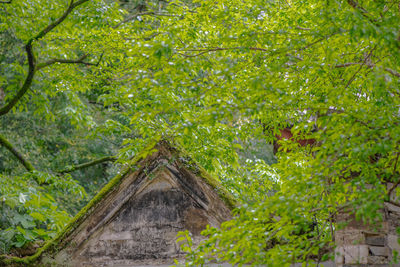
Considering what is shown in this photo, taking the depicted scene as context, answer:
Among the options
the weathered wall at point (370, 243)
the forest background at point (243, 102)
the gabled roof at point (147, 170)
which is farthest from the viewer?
the gabled roof at point (147, 170)

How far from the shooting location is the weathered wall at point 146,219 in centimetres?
564

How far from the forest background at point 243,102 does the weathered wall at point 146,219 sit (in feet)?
1.32

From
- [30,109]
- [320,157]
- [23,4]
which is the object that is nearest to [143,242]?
[320,157]

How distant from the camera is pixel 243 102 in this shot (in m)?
4.57

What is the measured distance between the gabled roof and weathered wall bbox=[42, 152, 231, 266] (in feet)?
0.11

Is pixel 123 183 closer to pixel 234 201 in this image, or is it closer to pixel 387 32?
pixel 234 201

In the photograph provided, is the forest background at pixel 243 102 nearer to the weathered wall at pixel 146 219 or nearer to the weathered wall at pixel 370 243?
the weathered wall at pixel 370 243

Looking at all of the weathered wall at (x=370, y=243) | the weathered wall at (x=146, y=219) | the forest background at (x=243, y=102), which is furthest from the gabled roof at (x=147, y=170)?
the weathered wall at (x=370, y=243)

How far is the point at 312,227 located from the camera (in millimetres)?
5414

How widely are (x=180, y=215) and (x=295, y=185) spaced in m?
1.79

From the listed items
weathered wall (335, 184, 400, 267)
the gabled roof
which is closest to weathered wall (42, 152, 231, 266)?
the gabled roof

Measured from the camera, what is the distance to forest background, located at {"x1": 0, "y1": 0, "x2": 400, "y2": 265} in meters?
4.35

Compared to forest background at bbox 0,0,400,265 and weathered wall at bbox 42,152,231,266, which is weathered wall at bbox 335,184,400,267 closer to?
forest background at bbox 0,0,400,265

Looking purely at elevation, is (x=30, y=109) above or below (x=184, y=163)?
above
